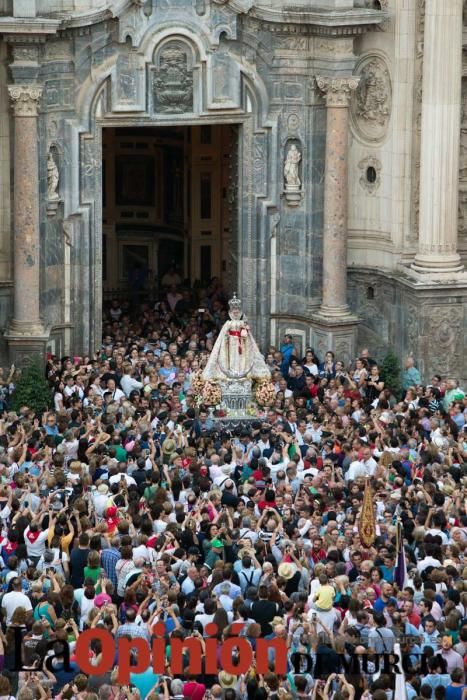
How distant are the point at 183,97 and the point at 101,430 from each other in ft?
33.7

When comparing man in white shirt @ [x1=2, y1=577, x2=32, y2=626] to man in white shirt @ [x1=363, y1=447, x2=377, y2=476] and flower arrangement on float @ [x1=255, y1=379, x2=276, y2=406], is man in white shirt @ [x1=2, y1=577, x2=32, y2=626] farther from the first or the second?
flower arrangement on float @ [x1=255, y1=379, x2=276, y2=406]

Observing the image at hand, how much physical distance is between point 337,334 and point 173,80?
6356mm

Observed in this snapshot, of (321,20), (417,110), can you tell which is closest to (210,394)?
(417,110)

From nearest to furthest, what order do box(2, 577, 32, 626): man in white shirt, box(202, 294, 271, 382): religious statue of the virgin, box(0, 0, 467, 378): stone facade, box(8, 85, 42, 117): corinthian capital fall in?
box(2, 577, 32, 626): man in white shirt → box(202, 294, 271, 382): religious statue of the virgin → box(8, 85, 42, 117): corinthian capital → box(0, 0, 467, 378): stone facade

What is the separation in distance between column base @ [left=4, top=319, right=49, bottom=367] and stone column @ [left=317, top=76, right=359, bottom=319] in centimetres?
627

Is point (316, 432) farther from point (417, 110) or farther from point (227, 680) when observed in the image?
point (227, 680)

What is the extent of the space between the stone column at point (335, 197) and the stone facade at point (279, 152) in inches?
1.5

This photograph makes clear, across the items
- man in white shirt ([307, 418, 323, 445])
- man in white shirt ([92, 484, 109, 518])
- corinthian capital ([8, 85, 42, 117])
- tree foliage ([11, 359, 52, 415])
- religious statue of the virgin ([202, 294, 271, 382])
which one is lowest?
man in white shirt ([92, 484, 109, 518])

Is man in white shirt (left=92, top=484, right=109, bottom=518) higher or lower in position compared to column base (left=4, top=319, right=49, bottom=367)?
lower

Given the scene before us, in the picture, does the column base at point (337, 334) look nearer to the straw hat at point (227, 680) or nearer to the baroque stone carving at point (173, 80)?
the baroque stone carving at point (173, 80)

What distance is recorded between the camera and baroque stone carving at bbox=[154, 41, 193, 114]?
46812mm

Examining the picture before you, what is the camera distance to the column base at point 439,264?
4612 centimetres

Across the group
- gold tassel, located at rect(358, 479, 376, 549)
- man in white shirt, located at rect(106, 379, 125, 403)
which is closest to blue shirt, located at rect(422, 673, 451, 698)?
gold tassel, located at rect(358, 479, 376, 549)

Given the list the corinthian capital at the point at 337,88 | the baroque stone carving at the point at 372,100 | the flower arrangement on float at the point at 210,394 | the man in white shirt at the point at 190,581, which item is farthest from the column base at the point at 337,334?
the man in white shirt at the point at 190,581
